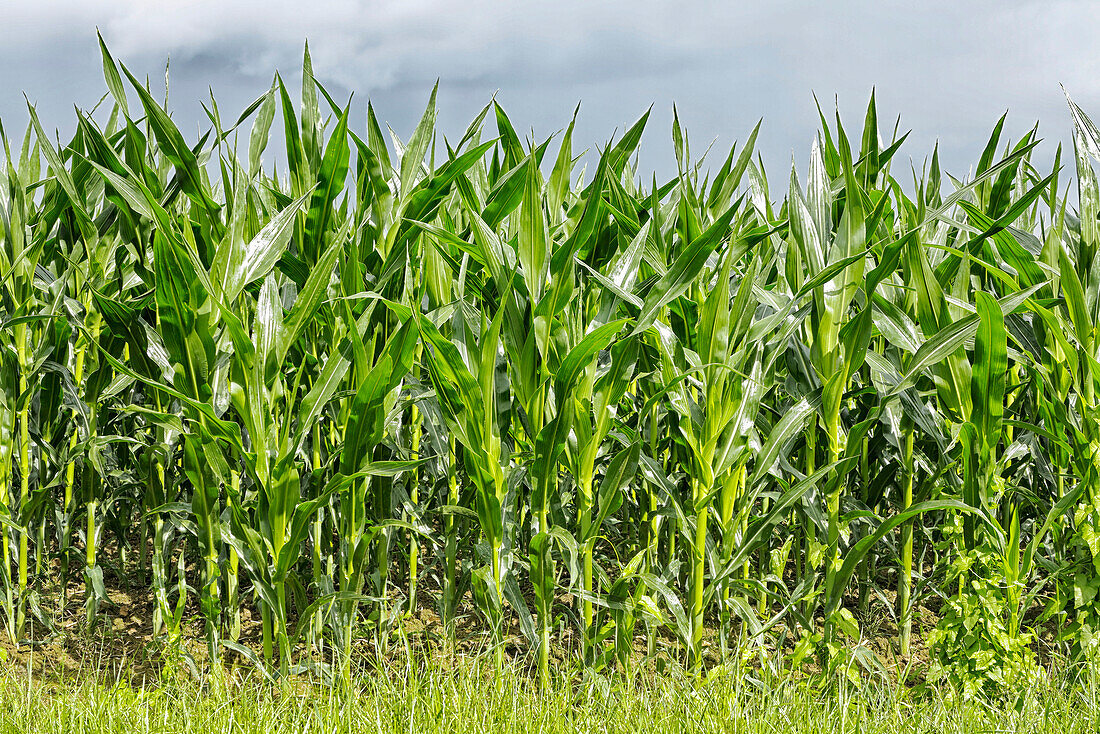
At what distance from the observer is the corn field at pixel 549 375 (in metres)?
2.04

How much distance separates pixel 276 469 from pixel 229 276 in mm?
467

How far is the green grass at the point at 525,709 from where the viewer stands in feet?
6.21

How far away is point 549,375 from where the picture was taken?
2037 mm

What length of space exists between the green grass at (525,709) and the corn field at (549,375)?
0.37 feet

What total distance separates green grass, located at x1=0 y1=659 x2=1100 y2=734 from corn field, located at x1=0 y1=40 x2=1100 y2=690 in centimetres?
11

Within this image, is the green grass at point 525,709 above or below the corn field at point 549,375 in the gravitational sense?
below

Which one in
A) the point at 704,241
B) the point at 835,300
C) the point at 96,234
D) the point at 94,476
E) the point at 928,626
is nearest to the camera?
the point at 704,241

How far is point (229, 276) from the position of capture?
2.02 meters

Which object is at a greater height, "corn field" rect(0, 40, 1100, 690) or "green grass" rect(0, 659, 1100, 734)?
"corn field" rect(0, 40, 1100, 690)

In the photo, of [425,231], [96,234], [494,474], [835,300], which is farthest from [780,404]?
[96,234]

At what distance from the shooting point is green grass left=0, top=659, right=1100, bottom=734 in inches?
74.5

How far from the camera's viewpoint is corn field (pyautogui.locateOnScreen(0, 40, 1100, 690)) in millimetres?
2037

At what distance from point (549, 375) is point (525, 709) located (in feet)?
2.49

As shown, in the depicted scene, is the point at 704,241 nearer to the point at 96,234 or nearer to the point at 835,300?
the point at 835,300
